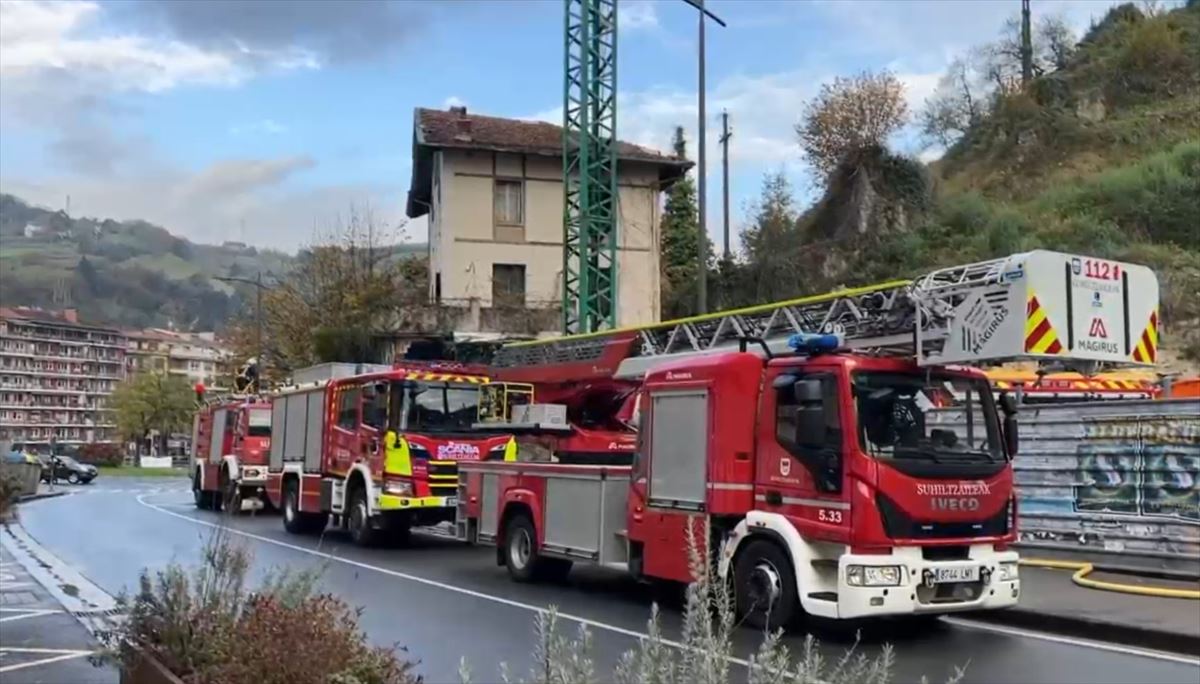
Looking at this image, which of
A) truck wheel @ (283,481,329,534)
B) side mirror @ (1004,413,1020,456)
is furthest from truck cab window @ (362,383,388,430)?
side mirror @ (1004,413,1020,456)

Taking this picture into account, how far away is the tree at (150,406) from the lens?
4193 inches

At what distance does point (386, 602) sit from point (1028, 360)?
23.2ft

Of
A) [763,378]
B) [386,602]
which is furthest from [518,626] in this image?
[763,378]

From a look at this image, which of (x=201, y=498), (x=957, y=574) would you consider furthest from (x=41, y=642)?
(x=201, y=498)

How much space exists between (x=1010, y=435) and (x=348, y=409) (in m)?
12.3

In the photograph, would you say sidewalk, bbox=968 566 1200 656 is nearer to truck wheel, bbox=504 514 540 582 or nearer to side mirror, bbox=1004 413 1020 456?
side mirror, bbox=1004 413 1020 456

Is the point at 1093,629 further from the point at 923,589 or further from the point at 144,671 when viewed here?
the point at 144,671

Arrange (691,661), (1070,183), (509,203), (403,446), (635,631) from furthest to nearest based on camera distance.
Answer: (509,203) < (1070,183) < (403,446) < (635,631) < (691,661)

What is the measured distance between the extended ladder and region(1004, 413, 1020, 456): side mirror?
1056 mm

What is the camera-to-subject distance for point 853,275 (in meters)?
37.9

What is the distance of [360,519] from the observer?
19.7 m

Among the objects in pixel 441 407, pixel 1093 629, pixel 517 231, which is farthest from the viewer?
pixel 517 231

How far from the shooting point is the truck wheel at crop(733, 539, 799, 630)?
10.4 metres

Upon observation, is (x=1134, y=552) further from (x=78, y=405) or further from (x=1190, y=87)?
(x=78, y=405)
